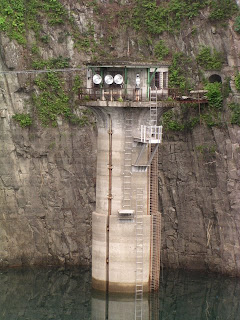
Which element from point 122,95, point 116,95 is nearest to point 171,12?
point 122,95

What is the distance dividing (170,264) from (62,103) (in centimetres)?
1223

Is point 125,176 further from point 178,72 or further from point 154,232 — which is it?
point 178,72

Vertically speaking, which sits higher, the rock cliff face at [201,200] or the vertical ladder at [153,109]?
the vertical ladder at [153,109]

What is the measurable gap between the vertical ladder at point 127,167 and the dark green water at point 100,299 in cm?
537

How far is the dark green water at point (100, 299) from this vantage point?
6781 centimetres

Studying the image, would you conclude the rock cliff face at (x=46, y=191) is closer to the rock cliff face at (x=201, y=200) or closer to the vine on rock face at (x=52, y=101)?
the vine on rock face at (x=52, y=101)

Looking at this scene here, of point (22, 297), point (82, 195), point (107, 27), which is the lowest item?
point (22, 297)

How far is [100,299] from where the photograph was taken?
69.5 m

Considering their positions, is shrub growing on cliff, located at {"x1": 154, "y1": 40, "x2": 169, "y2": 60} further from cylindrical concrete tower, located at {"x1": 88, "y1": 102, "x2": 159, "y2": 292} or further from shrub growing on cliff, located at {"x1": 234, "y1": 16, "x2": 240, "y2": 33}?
cylindrical concrete tower, located at {"x1": 88, "y1": 102, "x2": 159, "y2": 292}

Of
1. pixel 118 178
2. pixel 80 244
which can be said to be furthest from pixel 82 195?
pixel 118 178

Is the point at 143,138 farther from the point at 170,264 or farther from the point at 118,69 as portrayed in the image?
the point at 170,264

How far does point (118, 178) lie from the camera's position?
6969cm

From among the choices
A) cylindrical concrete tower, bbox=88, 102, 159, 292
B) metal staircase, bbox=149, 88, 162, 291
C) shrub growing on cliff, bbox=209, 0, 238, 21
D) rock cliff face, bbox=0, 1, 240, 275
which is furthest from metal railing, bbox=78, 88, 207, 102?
shrub growing on cliff, bbox=209, 0, 238, 21

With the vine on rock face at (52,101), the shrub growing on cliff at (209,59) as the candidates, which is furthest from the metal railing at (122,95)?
the vine on rock face at (52,101)
